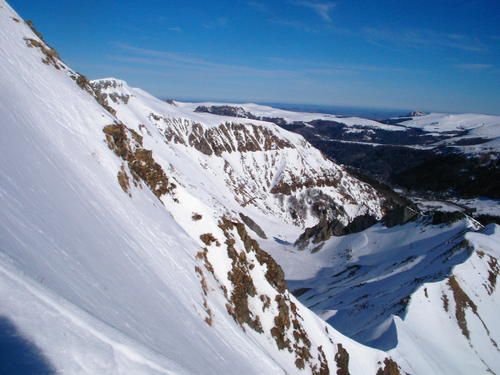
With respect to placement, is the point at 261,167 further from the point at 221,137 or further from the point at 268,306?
the point at 268,306

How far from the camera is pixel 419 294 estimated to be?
129 feet

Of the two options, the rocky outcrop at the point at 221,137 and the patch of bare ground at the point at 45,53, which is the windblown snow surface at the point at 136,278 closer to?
the patch of bare ground at the point at 45,53

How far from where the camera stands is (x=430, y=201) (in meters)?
181

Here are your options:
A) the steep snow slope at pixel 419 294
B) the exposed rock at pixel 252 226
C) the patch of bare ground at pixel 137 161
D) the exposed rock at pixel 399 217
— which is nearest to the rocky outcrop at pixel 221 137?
the exposed rock at pixel 252 226

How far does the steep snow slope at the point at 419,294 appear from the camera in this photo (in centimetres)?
3403

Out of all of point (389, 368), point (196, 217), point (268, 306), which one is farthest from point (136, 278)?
point (389, 368)

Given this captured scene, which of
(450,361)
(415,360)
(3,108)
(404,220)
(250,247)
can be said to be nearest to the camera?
(3,108)

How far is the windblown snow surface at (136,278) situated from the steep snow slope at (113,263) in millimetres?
39

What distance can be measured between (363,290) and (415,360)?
735 inches

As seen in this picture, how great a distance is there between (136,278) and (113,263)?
Answer: 0.85 metres

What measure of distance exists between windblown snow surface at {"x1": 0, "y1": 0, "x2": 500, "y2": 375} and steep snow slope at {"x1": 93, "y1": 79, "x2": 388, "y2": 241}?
6059 cm

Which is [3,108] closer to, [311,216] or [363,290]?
[363,290]

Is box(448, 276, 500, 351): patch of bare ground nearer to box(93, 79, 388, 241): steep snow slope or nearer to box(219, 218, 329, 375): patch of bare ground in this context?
box(219, 218, 329, 375): patch of bare ground

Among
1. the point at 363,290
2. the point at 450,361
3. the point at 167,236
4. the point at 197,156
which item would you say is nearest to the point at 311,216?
the point at 197,156
